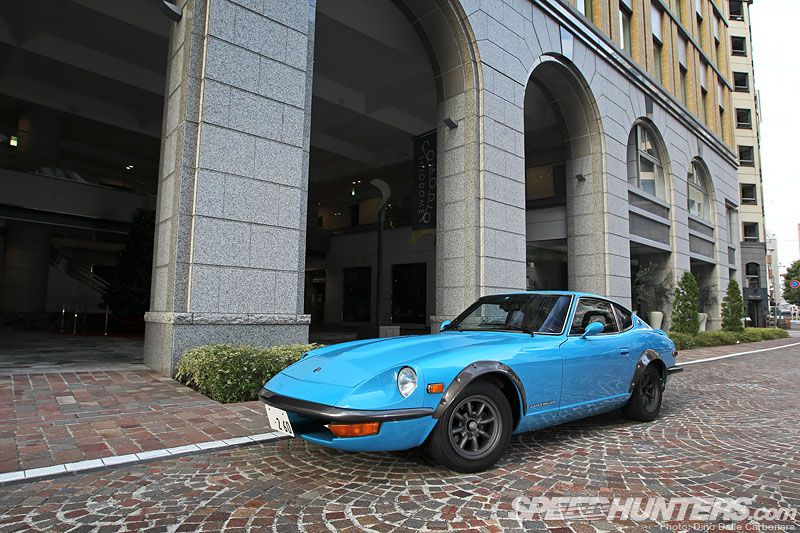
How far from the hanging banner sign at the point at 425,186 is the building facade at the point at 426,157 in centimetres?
6

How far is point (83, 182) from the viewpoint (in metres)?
17.6

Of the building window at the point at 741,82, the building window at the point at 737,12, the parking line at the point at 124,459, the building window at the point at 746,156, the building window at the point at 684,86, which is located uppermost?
the building window at the point at 737,12

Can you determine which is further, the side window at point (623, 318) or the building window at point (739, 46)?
the building window at point (739, 46)

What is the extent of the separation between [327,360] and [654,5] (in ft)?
79.7

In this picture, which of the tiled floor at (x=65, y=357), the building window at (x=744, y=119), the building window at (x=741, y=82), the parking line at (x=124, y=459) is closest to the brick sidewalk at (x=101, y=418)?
the parking line at (x=124, y=459)

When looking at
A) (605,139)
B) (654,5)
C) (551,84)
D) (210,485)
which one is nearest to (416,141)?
(551,84)

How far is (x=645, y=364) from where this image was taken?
5.17 metres

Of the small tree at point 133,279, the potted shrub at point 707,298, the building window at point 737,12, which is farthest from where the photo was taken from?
the building window at point 737,12

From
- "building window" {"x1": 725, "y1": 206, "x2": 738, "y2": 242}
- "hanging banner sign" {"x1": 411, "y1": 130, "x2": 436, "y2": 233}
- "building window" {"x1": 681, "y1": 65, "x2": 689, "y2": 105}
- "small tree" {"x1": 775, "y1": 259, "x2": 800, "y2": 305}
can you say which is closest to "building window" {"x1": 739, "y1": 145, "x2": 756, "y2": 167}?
"building window" {"x1": 725, "y1": 206, "x2": 738, "y2": 242}

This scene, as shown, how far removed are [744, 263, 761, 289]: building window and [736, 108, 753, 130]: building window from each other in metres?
11.1

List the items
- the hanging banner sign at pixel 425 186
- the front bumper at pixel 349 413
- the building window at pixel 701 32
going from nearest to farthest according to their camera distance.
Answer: the front bumper at pixel 349 413, the hanging banner sign at pixel 425 186, the building window at pixel 701 32

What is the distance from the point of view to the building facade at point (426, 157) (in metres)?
7.25

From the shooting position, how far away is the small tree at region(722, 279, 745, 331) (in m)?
22.1

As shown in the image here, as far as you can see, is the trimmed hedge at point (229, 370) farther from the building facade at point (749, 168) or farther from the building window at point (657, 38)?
the building facade at point (749, 168)
